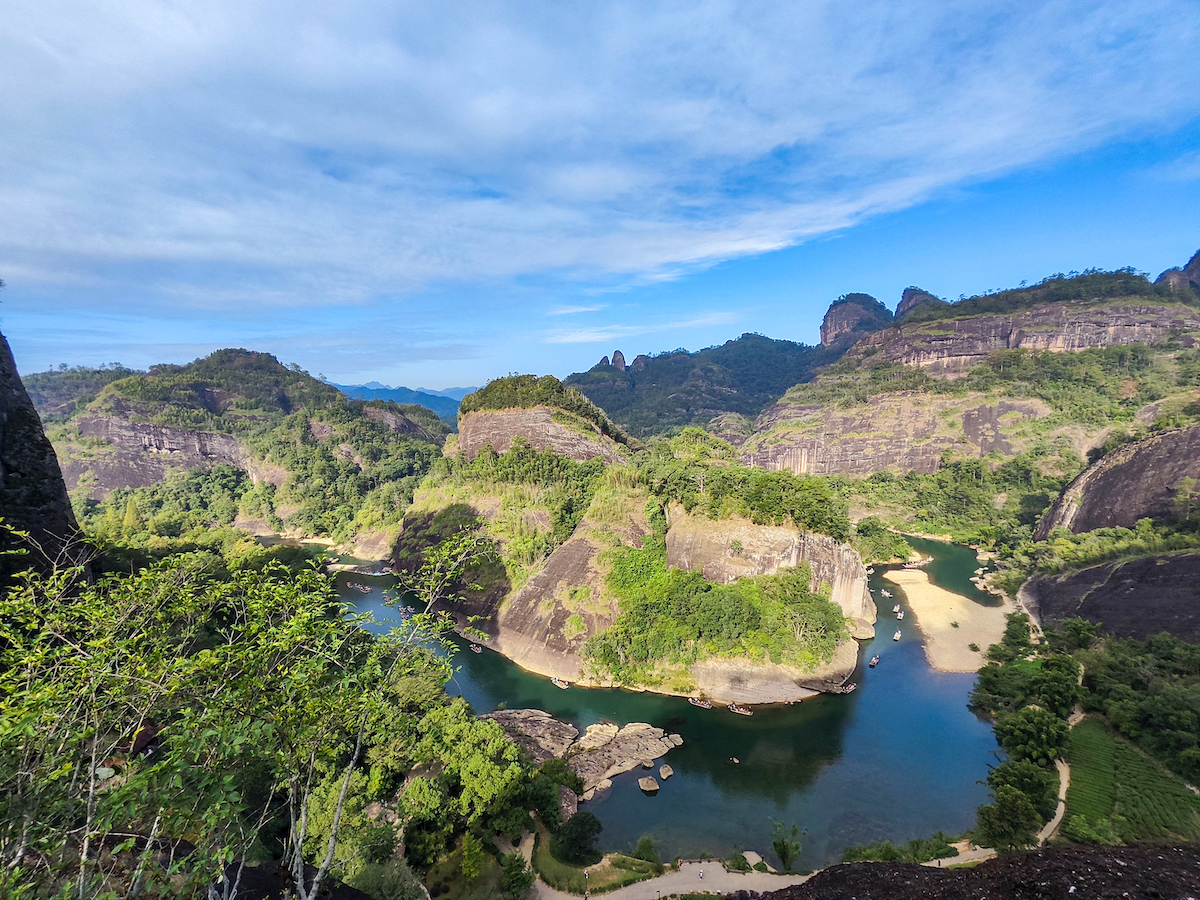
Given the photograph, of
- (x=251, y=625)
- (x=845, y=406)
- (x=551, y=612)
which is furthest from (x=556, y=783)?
(x=845, y=406)

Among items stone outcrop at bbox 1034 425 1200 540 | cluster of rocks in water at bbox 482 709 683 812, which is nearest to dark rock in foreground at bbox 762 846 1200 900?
cluster of rocks in water at bbox 482 709 683 812

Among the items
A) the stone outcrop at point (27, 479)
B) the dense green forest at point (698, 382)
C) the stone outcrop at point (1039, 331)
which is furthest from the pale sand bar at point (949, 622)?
the dense green forest at point (698, 382)

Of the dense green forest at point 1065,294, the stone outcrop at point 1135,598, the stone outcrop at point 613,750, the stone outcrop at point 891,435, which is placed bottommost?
the stone outcrop at point 613,750

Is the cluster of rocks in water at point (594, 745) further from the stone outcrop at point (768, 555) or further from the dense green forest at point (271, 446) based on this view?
the dense green forest at point (271, 446)

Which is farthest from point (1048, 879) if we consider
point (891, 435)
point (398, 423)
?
point (398, 423)

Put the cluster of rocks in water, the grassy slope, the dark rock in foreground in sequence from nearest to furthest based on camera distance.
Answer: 1. the dark rock in foreground
2. the grassy slope
3. the cluster of rocks in water

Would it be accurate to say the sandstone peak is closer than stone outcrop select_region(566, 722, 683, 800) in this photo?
No

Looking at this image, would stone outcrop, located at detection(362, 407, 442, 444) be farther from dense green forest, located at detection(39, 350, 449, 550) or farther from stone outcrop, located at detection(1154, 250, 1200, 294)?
stone outcrop, located at detection(1154, 250, 1200, 294)

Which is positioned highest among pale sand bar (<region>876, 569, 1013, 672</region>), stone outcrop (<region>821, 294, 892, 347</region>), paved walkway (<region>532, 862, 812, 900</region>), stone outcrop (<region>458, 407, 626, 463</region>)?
stone outcrop (<region>821, 294, 892, 347</region>)
